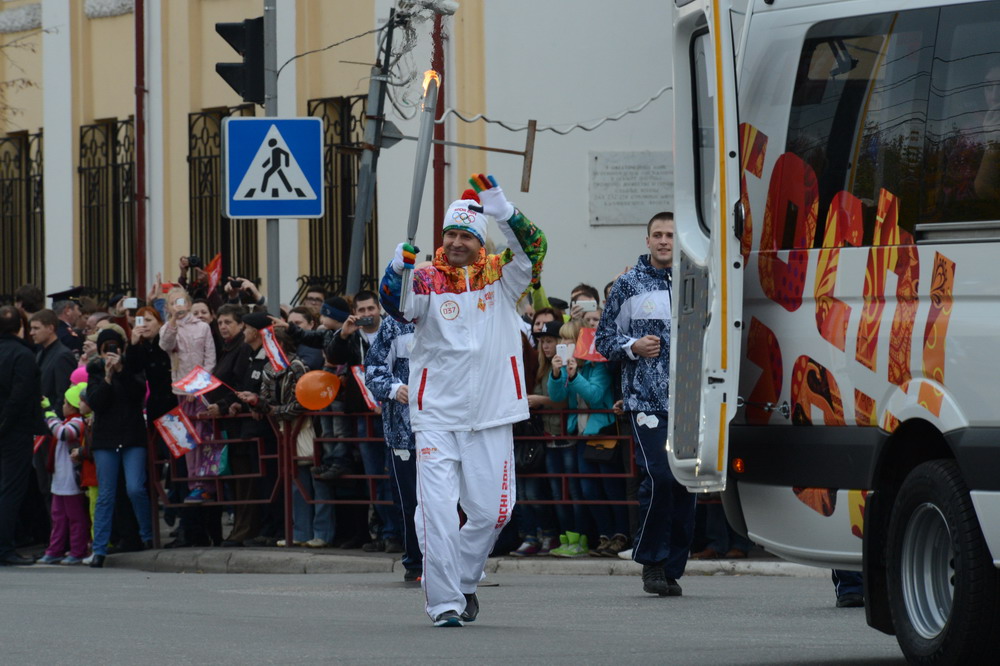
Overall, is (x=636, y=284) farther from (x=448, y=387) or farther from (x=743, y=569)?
(x=743, y=569)

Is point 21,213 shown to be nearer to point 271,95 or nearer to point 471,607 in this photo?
point 271,95

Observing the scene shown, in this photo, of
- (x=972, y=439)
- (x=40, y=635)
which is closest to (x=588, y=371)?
(x=40, y=635)

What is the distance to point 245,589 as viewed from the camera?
12.2 m

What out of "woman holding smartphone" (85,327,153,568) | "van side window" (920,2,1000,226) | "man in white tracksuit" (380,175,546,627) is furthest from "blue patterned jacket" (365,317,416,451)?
"van side window" (920,2,1000,226)

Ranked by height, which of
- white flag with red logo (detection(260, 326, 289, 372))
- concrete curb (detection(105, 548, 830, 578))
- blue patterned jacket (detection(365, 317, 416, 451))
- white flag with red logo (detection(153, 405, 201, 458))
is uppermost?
blue patterned jacket (detection(365, 317, 416, 451))

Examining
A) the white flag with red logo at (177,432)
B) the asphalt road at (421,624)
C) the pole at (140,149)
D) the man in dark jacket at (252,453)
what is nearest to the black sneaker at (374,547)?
the man in dark jacket at (252,453)

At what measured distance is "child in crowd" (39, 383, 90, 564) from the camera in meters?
16.2

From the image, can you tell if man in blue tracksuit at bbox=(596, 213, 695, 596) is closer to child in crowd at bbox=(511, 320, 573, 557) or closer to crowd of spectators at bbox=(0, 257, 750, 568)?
crowd of spectators at bbox=(0, 257, 750, 568)

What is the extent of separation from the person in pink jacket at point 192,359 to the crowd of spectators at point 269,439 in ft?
0.04

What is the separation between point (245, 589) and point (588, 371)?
118 inches

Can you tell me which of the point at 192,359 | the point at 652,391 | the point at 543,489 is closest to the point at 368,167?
the point at 192,359

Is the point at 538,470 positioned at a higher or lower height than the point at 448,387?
lower

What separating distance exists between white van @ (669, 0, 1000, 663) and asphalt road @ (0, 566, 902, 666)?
93 centimetres

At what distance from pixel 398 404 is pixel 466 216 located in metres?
2.75
